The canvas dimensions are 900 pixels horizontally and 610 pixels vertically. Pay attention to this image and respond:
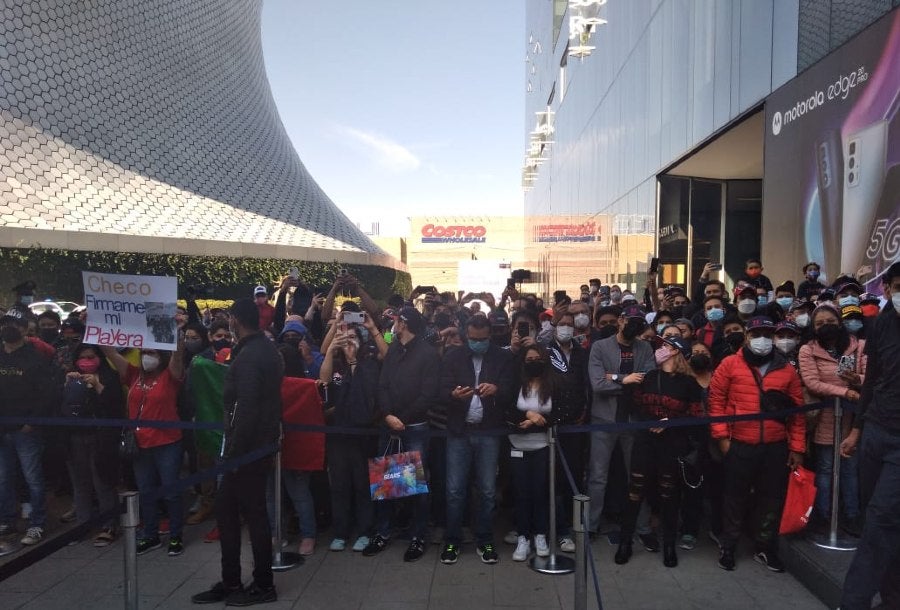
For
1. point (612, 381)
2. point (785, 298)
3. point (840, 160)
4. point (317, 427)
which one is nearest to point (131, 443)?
point (317, 427)

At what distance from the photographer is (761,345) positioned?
13.8 ft

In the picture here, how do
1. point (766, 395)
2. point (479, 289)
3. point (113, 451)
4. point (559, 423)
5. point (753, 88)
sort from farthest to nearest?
point (479, 289) → point (753, 88) → point (113, 451) → point (559, 423) → point (766, 395)

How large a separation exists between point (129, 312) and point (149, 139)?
80.7ft

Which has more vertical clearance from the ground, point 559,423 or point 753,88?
point 753,88

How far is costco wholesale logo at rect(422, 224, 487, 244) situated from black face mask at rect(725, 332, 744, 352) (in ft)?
201

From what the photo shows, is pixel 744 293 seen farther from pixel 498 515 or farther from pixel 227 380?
pixel 227 380

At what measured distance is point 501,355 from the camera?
4535mm

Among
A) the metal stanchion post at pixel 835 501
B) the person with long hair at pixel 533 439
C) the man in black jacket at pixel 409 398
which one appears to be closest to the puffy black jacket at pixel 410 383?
the man in black jacket at pixel 409 398

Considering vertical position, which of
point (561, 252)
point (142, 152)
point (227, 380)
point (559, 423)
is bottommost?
point (559, 423)

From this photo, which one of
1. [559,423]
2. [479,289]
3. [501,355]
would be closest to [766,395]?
[559,423]

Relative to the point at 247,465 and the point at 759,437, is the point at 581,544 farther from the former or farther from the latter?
the point at 247,465

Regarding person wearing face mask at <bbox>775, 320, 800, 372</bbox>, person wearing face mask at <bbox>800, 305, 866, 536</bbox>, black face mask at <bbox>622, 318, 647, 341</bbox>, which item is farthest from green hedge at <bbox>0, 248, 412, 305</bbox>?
person wearing face mask at <bbox>800, 305, 866, 536</bbox>

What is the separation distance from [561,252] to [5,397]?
89.2 feet

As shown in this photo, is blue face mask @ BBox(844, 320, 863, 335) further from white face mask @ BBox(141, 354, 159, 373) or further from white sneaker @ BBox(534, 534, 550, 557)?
white face mask @ BBox(141, 354, 159, 373)
